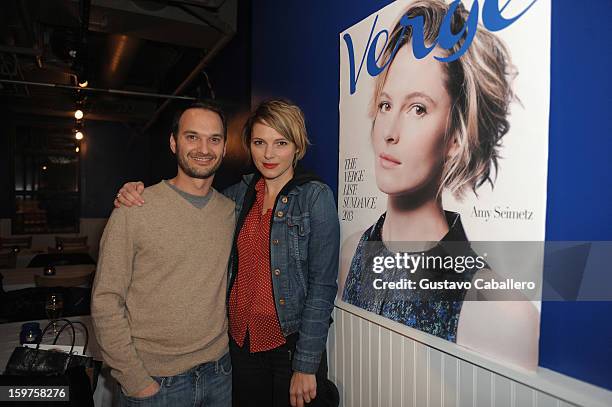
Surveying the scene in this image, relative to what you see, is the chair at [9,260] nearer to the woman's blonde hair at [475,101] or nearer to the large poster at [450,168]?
the large poster at [450,168]

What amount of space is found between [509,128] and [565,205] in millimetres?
277

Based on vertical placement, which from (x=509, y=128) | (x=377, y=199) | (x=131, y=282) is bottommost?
(x=131, y=282)

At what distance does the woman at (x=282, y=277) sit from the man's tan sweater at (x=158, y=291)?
10cm

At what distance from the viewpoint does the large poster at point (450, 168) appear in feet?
3.75

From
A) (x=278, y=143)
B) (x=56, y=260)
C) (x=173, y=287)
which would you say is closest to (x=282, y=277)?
(x=173, y=287)

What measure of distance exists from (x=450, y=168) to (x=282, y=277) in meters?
0.80

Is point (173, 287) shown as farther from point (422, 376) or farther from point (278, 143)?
point (422, 376)

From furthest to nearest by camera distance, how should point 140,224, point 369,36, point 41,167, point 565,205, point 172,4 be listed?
point 41,167 → point 172,4 → point 369,36 → point 140,224 → point 565,205

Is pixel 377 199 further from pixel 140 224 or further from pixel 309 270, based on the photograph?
pixel 140 224

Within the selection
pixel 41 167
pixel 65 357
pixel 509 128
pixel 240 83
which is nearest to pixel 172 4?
pixel 240 83

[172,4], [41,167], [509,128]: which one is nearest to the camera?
[509,128]

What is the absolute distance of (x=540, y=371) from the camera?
3.64 ft

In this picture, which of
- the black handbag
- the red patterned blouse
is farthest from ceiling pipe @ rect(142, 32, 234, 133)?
the black handbag

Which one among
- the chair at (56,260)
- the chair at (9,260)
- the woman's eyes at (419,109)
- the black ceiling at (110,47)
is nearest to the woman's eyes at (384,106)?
the woman's eyes at (419,109)
